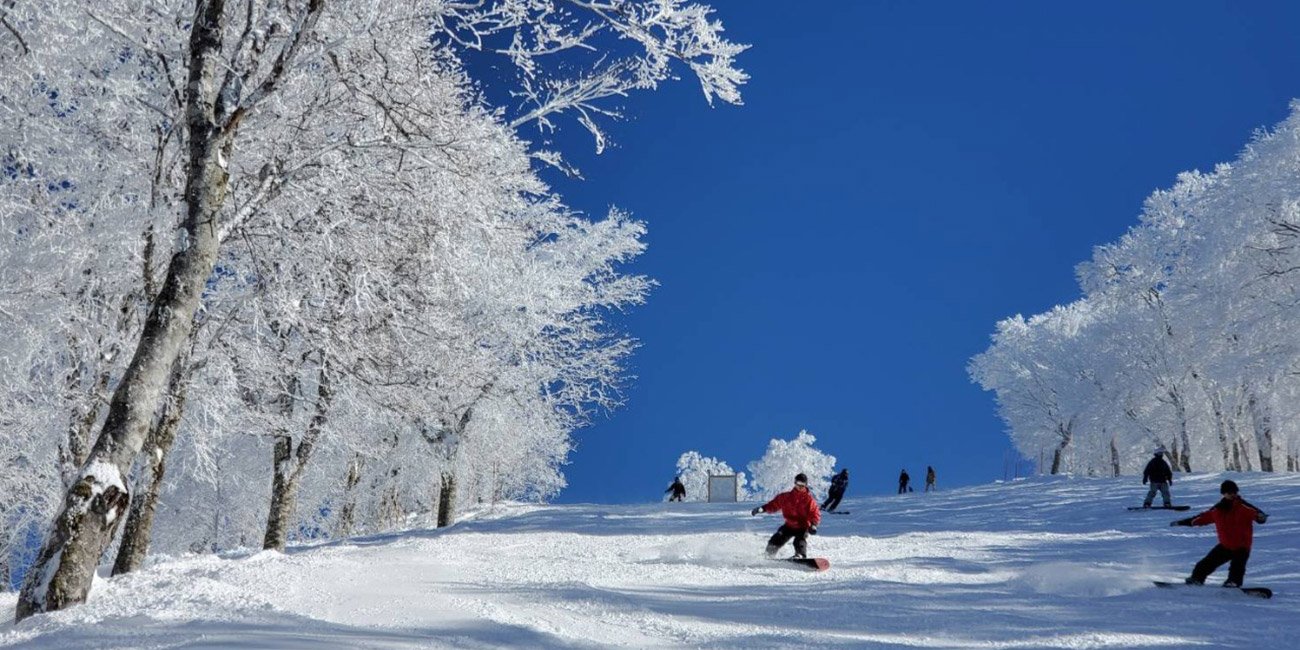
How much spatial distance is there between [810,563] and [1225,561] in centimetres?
507

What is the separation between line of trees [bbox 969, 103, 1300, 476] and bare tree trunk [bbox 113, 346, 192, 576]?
27659mm

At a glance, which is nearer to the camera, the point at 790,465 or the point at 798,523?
the point at 798,523

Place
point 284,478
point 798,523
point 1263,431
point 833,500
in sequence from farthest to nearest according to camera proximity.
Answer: point 1263,431 → point 833,500 → point 284,478 → point 798,523

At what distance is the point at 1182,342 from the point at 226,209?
3733 cm

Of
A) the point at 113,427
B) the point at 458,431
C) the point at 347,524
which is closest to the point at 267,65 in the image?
the point at 113,427

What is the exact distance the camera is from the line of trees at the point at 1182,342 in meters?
26.1

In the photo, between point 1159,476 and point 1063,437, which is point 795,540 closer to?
point 1159,476

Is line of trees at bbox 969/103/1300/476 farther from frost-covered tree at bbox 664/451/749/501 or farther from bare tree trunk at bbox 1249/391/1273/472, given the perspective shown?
frost-covered tree at bbox 664/451/749/501

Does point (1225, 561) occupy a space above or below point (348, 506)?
below

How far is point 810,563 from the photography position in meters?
11.5

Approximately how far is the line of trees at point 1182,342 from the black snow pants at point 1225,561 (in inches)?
691

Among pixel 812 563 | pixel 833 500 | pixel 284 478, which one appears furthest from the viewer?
pixel 833 500

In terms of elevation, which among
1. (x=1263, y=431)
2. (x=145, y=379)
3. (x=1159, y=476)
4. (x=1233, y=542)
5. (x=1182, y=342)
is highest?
(x=1182, y=342)

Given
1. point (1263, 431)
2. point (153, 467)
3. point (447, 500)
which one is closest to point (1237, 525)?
point (153, 467)
